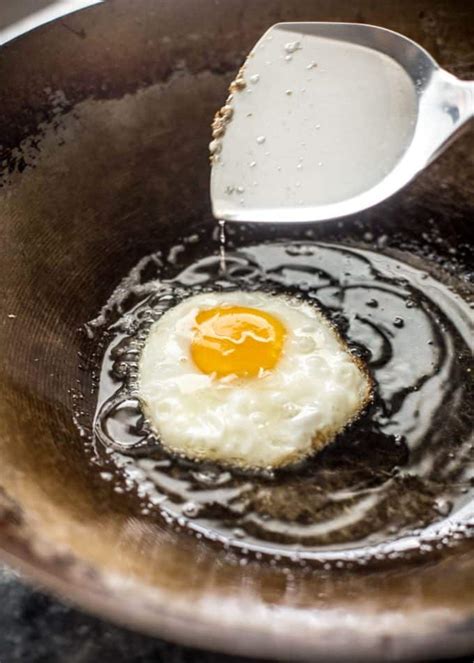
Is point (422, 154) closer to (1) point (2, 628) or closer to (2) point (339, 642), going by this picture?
(2) point (339, 642)

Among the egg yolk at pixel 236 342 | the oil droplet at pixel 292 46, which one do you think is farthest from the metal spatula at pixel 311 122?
the egg yolk at pixel 236 342

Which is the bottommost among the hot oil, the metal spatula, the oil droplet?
the hot oil

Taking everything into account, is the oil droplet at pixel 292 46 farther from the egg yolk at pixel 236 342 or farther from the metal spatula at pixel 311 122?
the egg yolk at pixel 236 342

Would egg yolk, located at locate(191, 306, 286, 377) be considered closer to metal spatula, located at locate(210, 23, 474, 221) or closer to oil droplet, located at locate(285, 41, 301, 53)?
metal spatula, located at locate(210, 23, 474, 221)

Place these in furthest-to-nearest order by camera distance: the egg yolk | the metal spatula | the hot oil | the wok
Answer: the metal spatula, the egg yolk, the hot oil, the wok

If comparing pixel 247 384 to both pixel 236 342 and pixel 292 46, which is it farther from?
pixel 292 46

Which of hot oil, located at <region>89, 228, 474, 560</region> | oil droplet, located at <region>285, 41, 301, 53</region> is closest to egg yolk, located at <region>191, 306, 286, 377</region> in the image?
hot oil, located at <region>89, 228, 474, 560</region>
